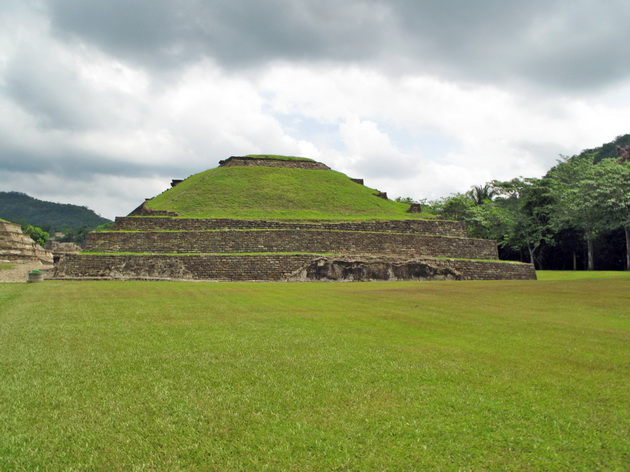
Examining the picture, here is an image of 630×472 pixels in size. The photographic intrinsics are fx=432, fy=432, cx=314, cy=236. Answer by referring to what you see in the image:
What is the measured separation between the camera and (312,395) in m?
4.18

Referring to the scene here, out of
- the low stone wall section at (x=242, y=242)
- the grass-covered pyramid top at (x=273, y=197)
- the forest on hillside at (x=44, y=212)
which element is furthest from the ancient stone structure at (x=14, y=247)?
the forest on hillside at (x=44, y=212)

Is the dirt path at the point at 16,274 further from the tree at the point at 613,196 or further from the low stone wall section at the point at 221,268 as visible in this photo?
the tree at the point at 613,196

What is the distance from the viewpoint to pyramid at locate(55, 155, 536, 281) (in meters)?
23.2

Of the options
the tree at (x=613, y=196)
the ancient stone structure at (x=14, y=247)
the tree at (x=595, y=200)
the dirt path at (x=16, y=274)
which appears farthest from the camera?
the tree at (x=595, y=200)

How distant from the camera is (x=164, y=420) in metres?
3.60

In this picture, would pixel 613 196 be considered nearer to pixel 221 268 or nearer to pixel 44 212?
pixel 221 268

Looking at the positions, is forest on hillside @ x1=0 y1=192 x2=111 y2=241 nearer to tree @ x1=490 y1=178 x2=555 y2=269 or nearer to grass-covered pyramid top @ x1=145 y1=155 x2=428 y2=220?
grass-covered pyramid top @ x1=145 y1=155 x2=428 y2=220

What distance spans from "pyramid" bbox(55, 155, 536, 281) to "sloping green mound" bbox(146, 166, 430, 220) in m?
0.09

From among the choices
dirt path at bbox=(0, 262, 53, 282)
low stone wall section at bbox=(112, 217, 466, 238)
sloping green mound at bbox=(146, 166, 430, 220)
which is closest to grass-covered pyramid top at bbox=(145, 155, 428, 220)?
sloping green mound at bbox=(146, 166, 430, 220)

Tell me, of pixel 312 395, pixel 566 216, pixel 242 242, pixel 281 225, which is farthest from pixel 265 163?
pixel 312 395

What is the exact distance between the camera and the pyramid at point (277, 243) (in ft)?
76.0

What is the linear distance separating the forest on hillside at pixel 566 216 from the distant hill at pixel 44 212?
15780 cm

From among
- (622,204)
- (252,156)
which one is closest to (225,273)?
(252,156)

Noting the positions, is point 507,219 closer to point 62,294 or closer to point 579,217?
point 579,217
